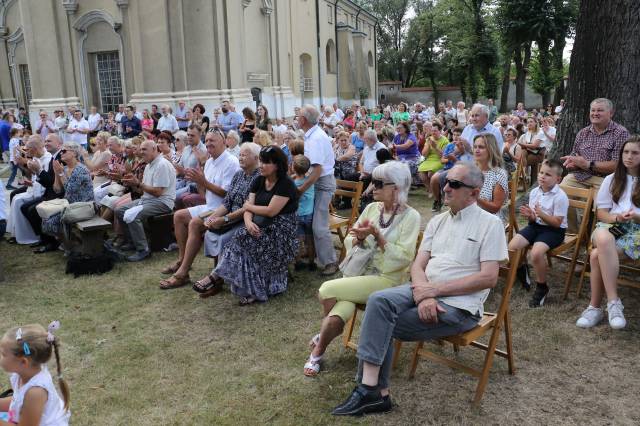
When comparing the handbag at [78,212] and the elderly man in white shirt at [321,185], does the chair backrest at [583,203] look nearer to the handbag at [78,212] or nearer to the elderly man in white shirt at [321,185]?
the elderly man in white shirt at [321,185]

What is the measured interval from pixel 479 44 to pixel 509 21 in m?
7.77

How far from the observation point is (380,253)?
12.2 feet

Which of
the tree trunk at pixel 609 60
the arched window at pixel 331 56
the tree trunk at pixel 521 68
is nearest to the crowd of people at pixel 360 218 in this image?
the tree trunk at pixel 609 60

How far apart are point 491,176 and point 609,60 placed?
2271mm

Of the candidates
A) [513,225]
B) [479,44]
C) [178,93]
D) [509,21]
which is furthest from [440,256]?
[479,44]

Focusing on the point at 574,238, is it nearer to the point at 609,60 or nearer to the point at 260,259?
the point at 609,60

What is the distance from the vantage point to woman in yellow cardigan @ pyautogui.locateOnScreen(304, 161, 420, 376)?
361 centimetres

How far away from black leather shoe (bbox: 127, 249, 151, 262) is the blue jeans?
422cm

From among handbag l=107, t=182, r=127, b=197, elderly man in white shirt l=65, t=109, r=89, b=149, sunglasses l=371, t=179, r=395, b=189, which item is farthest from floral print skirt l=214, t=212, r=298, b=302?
elderly man in white shirt l=65, t=109, r=89, b=149

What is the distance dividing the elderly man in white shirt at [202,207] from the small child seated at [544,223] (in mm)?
3068

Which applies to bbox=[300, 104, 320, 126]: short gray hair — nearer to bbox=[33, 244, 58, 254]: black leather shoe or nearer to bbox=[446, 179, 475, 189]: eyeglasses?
bbox=[446, 179, 475, 189]: eyeglasses

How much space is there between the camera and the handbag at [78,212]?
6324mm

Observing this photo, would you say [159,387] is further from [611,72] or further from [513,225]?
[611,72]

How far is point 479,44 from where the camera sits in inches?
1443
